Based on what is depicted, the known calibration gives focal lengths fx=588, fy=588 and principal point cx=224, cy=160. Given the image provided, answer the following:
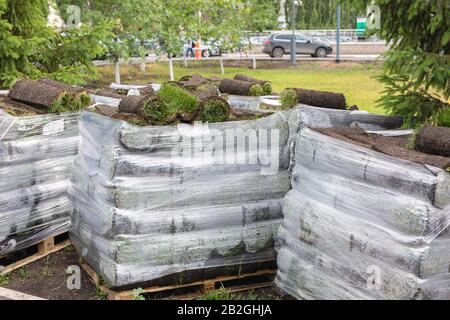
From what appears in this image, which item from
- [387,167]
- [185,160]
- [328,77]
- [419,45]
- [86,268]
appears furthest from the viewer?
[328,77]

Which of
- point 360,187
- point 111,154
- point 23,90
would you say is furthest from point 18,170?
point 360,187

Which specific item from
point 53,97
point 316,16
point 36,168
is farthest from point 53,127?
point 316,16

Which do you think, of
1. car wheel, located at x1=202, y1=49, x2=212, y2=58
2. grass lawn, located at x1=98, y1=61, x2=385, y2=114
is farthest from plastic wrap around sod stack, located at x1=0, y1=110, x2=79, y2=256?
car wheel, located at x1=202, y1=49, x2=212, y2=58

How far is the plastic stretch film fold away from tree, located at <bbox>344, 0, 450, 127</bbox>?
2.92 feet

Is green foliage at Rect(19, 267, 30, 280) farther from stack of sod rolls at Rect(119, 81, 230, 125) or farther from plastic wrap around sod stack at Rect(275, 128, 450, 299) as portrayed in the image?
plastic wrap around sod stack at Rect(275, 128, 450, 299)

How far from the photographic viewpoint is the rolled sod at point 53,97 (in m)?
6.19

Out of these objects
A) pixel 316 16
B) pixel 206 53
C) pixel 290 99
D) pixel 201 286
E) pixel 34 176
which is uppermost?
pixel 290 99

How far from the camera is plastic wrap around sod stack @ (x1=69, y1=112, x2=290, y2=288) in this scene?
4859mm

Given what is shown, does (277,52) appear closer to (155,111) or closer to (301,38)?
(301,38)

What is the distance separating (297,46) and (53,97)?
2965 centimetres

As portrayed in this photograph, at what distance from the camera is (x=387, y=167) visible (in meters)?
4.00

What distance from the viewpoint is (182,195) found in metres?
5.02

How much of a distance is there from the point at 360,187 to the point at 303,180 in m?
0.70

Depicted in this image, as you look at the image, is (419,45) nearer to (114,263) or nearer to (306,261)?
(306,261)
